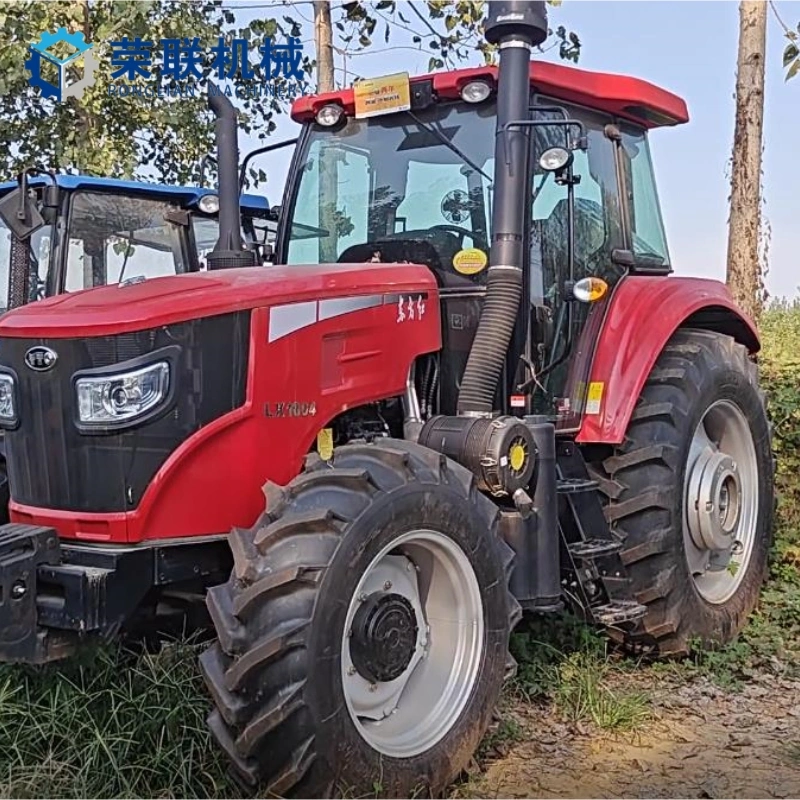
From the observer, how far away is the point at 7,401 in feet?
11.2

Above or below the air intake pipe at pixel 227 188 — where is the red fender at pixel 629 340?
below

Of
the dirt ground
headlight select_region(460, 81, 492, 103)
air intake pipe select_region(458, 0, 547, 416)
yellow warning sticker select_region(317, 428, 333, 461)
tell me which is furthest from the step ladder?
headlight select_region(460, 81, 492, 103)

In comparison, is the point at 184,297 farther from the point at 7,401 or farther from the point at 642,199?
the point at 642,199

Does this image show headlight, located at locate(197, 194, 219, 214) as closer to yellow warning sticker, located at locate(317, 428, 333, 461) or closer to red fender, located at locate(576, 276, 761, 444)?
yellow warning sticker, located at locate(317, 428, 333, 461)

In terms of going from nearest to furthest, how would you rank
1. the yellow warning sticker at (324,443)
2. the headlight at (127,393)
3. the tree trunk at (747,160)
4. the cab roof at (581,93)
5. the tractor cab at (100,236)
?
the headlight at (127,393)
the yellow warning sticker at (324,443)
the cab roof at (581,93)
the tractor cab at (100,236)
the tree trunk at (747,160)

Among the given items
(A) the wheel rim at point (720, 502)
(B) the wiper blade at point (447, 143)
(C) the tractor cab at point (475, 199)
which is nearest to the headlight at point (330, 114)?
(C) the tractor cab at point (475, 199)

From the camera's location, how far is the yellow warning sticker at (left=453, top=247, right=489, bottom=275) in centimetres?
415

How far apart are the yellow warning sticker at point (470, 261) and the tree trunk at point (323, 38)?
4.46 metres

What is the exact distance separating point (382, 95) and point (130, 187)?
3.34 meters

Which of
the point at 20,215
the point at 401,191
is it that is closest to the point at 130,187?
the point at 20,215

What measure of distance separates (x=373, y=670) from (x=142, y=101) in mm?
7079

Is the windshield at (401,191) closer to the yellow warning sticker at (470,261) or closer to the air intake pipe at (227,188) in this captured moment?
the yellow warning sticker at (470,261)

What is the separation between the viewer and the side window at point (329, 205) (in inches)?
177

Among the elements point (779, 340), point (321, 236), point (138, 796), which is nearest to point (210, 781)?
point (138, 796)
